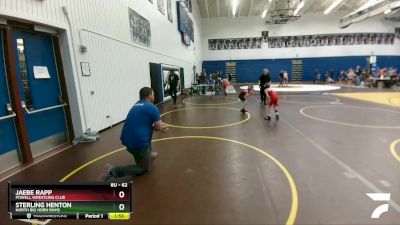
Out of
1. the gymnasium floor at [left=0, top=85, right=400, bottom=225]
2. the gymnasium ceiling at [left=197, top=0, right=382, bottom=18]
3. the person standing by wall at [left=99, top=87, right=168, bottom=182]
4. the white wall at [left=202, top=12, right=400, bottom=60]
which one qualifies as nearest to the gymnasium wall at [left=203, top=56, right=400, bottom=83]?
the white wall at [left=202, top=12, right=400, bottom=60]

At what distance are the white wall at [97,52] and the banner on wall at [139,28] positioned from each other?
272 millimetres

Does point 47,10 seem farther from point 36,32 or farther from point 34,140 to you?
point 34,140

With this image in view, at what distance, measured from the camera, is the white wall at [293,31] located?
96.6 feet

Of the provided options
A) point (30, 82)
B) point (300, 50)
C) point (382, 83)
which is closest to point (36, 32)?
point (30, 82)

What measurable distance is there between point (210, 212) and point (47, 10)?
5.55 meters

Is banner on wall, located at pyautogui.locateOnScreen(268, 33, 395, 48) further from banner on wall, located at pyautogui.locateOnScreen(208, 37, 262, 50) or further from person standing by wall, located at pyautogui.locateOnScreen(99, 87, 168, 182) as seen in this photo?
person standing by wall, located at pyautogui.locateOnScreen(99, 87, 168, 182)

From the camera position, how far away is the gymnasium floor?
2.88 m

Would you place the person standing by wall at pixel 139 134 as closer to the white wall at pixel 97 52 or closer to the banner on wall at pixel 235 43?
the white wall at pixel 97 52

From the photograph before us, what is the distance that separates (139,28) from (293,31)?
2596cm

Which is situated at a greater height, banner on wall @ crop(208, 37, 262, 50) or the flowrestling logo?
banner on wall @ crop(208, 37, 262, 50)

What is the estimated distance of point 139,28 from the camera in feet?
33.9
